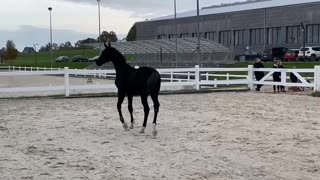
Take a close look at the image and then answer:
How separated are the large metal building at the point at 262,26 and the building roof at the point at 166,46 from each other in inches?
620

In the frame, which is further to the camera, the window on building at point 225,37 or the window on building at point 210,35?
the window on building at point 210,35

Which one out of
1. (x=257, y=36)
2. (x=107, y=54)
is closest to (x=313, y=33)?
(x=257, y=36)

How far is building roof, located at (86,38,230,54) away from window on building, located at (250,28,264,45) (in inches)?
1129

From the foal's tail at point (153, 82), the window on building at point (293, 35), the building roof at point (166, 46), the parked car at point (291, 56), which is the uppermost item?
the window on building at point (293, 35)

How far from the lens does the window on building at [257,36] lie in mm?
79369

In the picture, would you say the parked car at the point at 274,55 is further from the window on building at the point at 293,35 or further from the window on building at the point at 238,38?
the window on building at the point at 238,38

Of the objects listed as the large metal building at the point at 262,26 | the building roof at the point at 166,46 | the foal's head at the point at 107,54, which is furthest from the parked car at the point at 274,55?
the foal's head at the point at 107,54

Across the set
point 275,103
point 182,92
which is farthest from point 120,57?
point 182,92

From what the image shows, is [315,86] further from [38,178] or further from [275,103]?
[38,178]

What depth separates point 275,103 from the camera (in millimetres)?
17625

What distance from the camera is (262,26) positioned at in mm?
78562

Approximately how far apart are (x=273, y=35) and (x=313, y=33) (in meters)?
7.40

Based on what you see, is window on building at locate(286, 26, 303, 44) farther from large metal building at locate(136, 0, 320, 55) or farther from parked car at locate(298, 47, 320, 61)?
parked car at locate(298, 47, 320, 61)

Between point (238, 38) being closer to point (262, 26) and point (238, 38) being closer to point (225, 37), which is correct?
point (225, 37)
